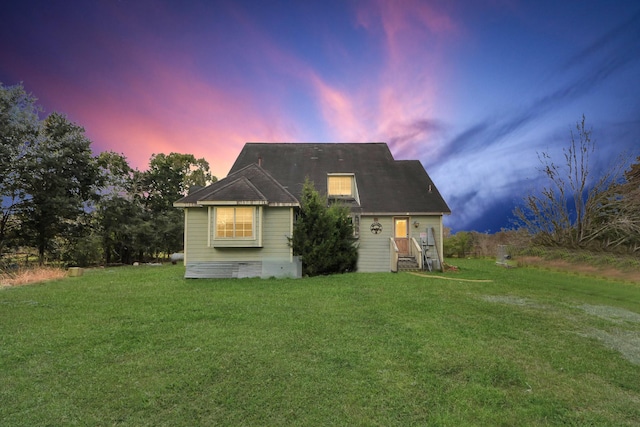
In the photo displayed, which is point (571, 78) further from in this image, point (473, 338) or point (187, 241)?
point (187, 241)

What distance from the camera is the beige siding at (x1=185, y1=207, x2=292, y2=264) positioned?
11531mm

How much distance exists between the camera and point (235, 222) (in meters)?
11.3

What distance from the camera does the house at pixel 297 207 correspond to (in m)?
11.3

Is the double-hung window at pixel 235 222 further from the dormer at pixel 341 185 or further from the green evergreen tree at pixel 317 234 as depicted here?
the dormer at pixel 341 185

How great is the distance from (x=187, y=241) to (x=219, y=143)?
8583 millimetres

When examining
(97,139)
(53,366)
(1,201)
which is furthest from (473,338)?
(97,139)

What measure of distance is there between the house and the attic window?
55 millimetres

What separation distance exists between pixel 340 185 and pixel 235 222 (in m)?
6.70

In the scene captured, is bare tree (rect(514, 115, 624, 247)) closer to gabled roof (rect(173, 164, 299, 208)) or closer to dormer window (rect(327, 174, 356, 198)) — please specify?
gabled roof (rect(173, 164, 299, 208))

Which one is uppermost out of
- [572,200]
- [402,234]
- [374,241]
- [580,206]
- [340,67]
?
[340,67]

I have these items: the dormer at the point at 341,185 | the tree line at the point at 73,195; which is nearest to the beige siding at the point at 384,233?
the dormer at the point at 341,185

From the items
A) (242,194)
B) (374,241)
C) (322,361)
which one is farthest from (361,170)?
(322,361)

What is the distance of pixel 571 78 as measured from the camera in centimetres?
704

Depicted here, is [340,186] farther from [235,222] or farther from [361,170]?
[235,222]
